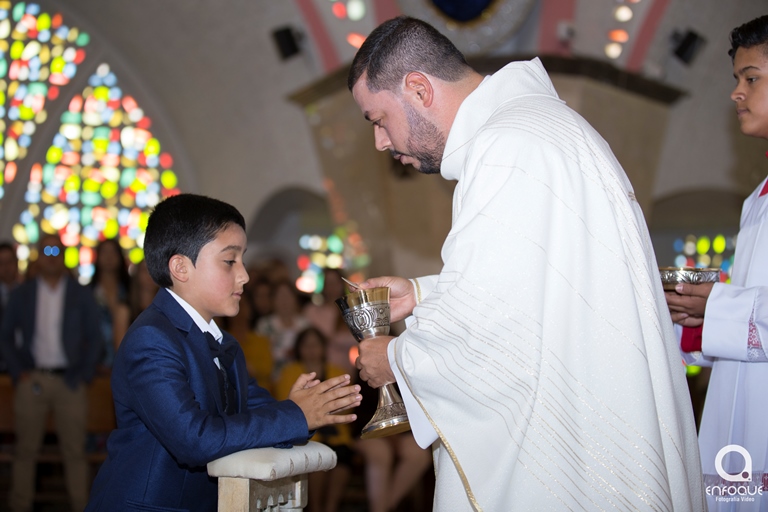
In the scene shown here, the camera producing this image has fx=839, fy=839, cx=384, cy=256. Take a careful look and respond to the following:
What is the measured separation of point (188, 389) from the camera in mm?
2068

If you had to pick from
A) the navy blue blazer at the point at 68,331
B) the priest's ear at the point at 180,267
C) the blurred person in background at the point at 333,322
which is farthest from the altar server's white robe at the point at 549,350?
the navy blue blazer at the point at 68,331

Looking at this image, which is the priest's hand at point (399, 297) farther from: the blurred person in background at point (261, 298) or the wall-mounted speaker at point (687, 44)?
the wall-mounted speaker at point (687, 44)

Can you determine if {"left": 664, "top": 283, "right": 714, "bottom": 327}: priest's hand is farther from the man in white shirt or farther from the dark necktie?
the man in white shirt

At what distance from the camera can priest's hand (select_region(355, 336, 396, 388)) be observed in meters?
2.12

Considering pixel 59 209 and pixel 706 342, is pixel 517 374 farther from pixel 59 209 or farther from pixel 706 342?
pixel 59 209

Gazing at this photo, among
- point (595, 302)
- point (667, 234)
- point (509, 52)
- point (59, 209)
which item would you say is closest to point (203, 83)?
point (59, 209)

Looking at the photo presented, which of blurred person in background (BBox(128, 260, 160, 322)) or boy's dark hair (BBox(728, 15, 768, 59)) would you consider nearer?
boy's dark hair (BBox(728, 15, 768, 59))

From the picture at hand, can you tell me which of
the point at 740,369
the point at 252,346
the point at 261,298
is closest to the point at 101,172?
the point at 261,298

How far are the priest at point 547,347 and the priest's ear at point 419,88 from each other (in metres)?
0.25

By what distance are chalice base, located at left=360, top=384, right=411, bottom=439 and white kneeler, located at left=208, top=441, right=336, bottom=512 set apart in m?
0.15

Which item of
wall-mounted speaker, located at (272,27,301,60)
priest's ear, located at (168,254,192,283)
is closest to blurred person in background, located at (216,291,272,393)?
priest's ear, located at (168,254,192,283)

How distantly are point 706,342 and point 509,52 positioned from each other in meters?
4.91

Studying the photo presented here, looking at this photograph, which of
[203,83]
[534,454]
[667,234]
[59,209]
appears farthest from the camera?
[667,234]

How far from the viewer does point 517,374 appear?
187cm
